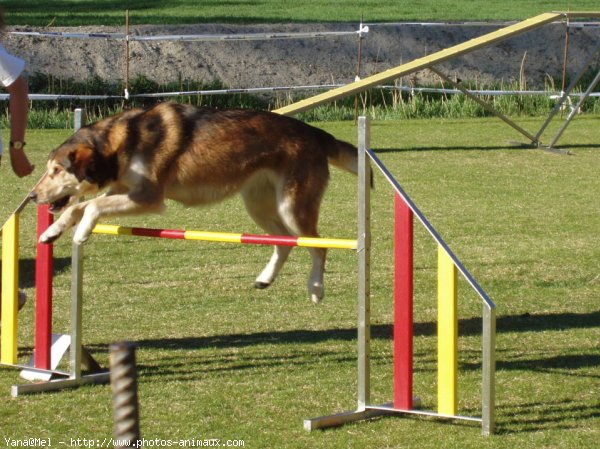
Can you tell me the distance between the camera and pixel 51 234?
5977mm

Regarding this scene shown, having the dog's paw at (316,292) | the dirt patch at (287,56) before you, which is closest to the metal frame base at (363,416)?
the dog's paw at (316,292)

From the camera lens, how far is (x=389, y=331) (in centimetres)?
743

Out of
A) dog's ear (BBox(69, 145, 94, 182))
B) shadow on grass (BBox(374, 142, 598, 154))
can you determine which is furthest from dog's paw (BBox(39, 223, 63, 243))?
shadow on grass (BBox(374, 142, 598, 154))

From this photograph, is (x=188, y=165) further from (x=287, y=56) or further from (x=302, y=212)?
(x=287, y=56)

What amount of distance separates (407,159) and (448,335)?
404 inches

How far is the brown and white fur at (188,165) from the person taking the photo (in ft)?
20.0

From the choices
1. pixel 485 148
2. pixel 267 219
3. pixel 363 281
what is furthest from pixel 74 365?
pixel 485 148

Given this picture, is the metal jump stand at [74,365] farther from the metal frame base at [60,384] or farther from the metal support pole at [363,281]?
the metal support pole at [363,281]

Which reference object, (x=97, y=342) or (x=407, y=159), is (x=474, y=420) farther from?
(x=407, y=159)

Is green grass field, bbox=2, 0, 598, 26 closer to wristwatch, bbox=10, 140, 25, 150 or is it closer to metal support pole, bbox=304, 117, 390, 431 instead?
wristwatch, bbox=10, 140, 25, 150

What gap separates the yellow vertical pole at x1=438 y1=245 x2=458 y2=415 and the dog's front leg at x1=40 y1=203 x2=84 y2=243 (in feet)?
6.87

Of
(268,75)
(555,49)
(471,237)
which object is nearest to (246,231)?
Answer: (471,237)

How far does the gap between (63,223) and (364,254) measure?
171 centimetres

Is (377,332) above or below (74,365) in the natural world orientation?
below
